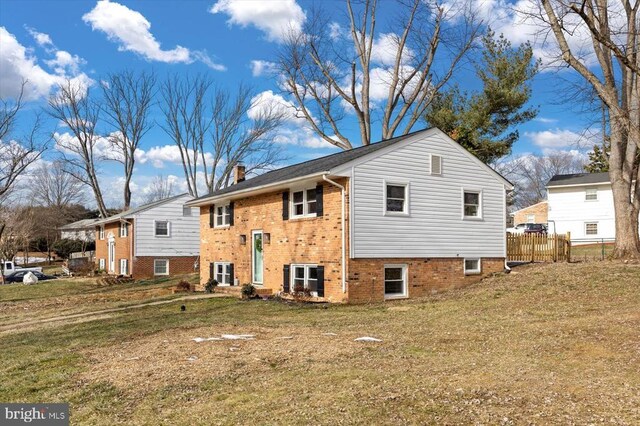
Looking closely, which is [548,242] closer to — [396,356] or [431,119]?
[431,119]

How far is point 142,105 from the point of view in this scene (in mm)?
46344

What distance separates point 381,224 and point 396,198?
1.09 m

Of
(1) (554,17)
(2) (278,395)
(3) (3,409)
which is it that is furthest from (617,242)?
(3) (3,409)

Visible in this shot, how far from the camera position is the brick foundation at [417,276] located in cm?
1662

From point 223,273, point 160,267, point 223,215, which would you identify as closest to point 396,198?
point 223,215

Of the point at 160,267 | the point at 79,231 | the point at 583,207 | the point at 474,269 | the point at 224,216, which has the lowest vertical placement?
the point at 160,267

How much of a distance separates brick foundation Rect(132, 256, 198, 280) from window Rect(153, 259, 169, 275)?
0.62 feet

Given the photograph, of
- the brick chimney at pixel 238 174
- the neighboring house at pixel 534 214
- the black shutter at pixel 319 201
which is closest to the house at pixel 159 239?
the brick chimney at pixel 238 174

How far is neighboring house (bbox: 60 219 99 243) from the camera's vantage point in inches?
2349

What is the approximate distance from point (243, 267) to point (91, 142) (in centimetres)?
2991

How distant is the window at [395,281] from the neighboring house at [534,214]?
36891 mm

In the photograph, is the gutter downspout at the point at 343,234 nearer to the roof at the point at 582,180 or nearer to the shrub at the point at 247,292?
the shrub at the point at 247,292

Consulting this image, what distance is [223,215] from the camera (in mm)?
24484

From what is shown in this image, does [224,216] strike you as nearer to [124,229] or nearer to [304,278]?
[304,278]
